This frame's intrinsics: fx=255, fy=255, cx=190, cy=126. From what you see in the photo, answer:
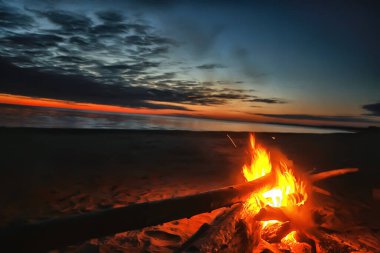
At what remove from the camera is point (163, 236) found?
474 cm

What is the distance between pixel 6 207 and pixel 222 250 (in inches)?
214

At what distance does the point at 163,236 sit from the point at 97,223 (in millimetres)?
2439

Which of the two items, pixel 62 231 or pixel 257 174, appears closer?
pixel 62 231

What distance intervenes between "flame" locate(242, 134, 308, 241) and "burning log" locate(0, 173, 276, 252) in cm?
173

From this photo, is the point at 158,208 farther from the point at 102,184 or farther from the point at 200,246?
the point at 102,184

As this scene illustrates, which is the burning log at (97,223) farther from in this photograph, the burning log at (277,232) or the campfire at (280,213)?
the burning log at (277,232)

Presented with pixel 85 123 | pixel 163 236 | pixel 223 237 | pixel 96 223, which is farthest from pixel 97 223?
pixel 85 123

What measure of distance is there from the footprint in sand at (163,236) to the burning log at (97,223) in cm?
128

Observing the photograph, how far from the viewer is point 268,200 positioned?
5.50 m

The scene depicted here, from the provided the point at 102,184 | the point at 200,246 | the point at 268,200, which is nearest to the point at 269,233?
the point at 268,200

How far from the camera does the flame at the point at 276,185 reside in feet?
17.0

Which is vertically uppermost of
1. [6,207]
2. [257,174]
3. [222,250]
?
[257,174]

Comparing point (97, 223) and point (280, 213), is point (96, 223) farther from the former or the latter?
point (280, 213)

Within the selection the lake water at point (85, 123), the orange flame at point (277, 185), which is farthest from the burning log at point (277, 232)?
the lake water at point (85, 123)
